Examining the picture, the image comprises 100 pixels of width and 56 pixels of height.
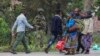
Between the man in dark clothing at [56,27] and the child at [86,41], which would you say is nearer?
the man in dark clothing at [56,27]

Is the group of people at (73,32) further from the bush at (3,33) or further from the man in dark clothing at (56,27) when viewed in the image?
the bush at (3,33)

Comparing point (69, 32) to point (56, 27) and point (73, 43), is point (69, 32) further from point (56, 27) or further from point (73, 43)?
point (56, 27)

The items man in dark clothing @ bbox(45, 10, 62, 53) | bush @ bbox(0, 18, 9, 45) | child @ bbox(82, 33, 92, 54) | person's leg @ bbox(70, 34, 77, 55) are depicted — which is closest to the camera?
person's leg @ bbox(70, 34, 77, 55)

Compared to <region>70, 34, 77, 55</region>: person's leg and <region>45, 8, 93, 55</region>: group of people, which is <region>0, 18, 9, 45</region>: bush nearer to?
<region>45, 8, 93, 55</region>: group of people

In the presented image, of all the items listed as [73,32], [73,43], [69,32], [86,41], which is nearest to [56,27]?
[69,32]

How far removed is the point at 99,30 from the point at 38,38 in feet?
110

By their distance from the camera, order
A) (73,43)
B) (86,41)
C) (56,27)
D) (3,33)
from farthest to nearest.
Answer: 1. (3,33)
2. (86,41)
3. (56,27)
4. (73,43)

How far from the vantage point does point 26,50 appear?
1734 cm

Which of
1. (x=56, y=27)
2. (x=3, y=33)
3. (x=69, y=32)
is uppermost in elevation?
(x=56, y=27)

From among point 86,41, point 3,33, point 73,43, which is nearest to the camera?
point 73,43

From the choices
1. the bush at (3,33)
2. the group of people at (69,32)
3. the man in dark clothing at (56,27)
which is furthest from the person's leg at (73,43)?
the bush at (3,33)

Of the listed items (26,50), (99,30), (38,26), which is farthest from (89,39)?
(99,30)

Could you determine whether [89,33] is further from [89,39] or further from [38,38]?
[38,38]

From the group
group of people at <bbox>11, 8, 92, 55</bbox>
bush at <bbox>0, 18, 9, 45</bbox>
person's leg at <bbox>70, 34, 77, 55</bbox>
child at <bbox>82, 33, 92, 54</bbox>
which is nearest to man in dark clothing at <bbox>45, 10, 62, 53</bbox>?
group of people at <bbox>11, 8, 92, 55</bbox>
